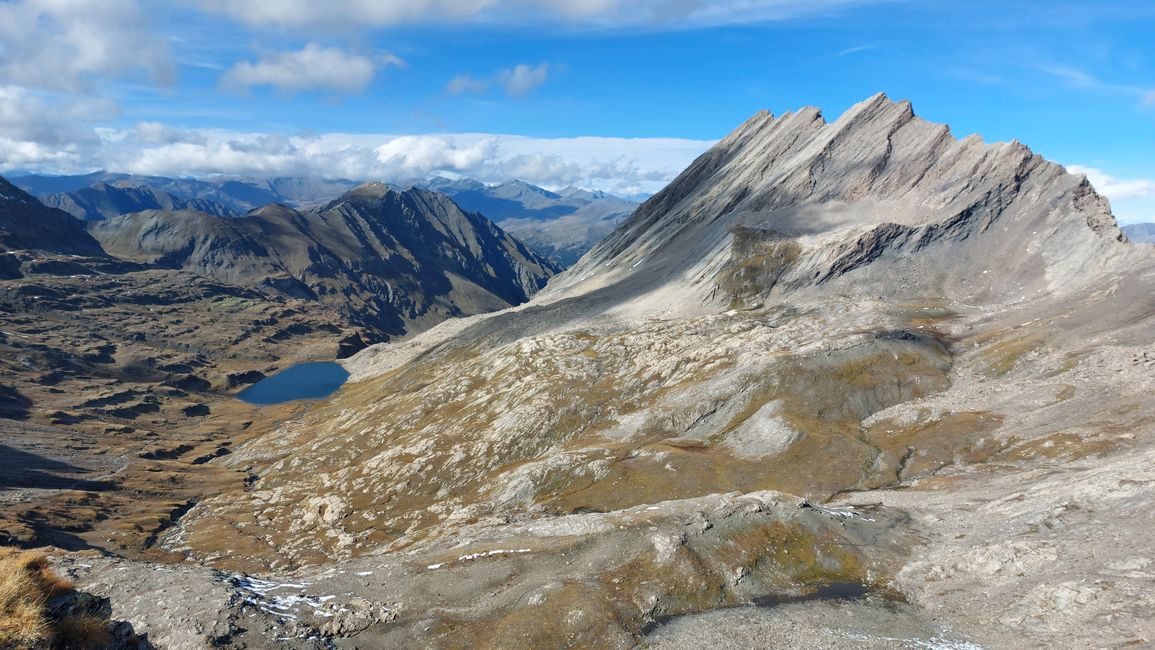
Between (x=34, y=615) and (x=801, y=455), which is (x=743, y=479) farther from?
(x=34, y=615)

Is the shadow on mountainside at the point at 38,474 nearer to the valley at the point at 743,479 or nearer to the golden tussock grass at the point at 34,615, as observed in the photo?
the valley at the point at 743,479

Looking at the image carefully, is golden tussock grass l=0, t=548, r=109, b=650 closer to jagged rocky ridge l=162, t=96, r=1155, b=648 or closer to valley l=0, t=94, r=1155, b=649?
valley l=0, t=94, r=1155, b=649

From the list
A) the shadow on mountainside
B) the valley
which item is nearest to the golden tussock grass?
the valley

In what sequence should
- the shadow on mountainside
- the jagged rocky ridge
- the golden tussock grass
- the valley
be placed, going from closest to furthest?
the golden tussock grass, the valley, the jagged rocky ridge, the shadow on mountainside

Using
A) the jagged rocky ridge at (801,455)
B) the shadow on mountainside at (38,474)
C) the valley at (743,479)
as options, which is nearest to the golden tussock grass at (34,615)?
the valley at (743,479)

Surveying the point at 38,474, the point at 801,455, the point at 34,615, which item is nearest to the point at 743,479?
the point at 801,455

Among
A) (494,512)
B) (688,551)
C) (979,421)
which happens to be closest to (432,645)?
(688,551)

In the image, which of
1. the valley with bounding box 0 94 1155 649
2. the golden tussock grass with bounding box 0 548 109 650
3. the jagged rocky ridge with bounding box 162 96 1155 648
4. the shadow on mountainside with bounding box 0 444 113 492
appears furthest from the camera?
the shadow on mountainside with bounding box 0 444 113 492

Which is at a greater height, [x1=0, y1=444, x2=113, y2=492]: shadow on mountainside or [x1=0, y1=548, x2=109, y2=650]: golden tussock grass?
[x1=0, y1=548, x2=109, y2=650]: golden tussock grass

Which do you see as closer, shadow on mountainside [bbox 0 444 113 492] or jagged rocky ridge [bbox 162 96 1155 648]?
jagged rocky ridge [bbox 162 96 1155 648]
